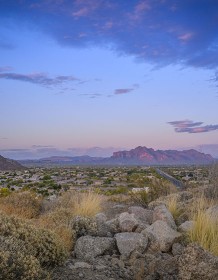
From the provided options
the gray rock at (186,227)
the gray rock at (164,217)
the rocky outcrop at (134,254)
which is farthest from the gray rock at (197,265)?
the gray rock at (164,217)

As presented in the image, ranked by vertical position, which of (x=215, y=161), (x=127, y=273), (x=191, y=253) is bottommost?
(x=127, y=273)

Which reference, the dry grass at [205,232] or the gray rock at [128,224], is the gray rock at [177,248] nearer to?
the dry grass at [205,232]

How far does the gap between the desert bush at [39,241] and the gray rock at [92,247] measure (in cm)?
103

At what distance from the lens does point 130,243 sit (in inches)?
394

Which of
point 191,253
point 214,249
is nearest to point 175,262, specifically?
point 191,253

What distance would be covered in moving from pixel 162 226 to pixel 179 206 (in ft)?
15.2

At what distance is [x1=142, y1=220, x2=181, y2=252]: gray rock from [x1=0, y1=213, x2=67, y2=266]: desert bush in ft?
8.68

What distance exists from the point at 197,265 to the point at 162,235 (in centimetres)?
257

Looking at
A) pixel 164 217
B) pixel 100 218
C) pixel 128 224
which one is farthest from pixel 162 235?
pixel 100 218

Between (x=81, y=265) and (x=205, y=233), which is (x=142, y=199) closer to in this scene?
(x=205, y=233)

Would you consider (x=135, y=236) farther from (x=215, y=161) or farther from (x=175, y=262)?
(x=215, y=161)

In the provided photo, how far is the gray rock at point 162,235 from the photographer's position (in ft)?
33.6

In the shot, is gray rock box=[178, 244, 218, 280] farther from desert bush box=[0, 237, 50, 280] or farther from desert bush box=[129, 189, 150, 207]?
desert bush box=[129, 189, 150, 207]

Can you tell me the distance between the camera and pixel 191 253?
7.97m
